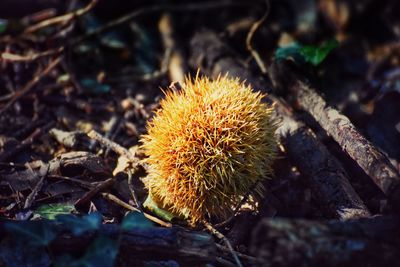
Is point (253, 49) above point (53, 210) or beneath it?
above

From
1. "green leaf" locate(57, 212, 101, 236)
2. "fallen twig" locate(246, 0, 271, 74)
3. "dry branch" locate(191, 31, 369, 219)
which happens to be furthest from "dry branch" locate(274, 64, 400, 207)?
"green leaf" locate(57, 212, 101, 236)

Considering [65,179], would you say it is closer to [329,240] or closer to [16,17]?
[329,240]

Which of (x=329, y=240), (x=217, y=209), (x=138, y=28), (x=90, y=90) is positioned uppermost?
(x=138, y=28)


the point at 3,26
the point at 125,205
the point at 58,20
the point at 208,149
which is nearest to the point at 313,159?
the point at 208,149

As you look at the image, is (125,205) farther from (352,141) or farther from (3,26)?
(3,26)

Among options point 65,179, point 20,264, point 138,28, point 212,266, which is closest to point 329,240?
point 212,266

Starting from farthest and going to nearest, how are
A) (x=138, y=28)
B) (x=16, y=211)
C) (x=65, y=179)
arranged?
1. (x=138, y=28)
2. (x=65, y=179)
3. (x=16, y=211)

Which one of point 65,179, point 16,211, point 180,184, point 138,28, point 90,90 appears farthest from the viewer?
point 138,28
